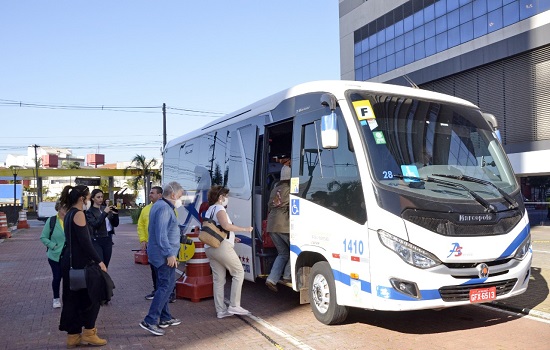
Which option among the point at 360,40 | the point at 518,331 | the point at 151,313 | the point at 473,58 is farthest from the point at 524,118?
the point at 151,313

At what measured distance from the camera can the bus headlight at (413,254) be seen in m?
5.81

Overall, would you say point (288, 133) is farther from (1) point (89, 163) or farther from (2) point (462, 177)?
(1) point (89, 163)

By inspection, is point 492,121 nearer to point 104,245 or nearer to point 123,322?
point 123,322

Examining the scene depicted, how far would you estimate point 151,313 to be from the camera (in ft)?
22.4

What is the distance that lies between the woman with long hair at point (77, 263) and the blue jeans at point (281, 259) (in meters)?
2.68

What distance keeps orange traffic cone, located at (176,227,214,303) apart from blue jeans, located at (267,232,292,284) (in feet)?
4.66

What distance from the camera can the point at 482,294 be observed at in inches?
238

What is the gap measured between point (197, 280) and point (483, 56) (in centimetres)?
2394

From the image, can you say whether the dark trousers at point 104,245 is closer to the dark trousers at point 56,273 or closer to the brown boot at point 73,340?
the dark trousers at point 56,273

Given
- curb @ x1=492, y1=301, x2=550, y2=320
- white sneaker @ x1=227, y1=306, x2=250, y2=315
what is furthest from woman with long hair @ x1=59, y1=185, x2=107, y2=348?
curb @ x1=492, y1=301, x2=550, y2=320

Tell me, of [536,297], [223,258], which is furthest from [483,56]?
[223,258]

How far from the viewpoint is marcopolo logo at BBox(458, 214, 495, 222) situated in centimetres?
595

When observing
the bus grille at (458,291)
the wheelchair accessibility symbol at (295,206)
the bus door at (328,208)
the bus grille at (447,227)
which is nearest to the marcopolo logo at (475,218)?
the bus grille at (447,227)

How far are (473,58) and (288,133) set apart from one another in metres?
23.1
